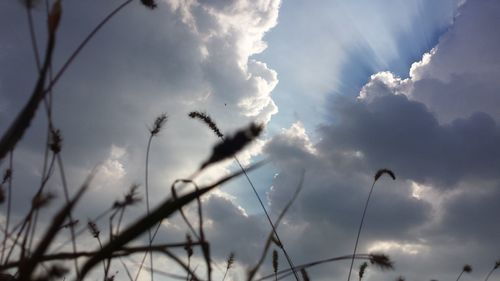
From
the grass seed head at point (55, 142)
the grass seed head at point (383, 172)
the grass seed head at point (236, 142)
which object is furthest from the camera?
the grass seed head at point (383, 172)

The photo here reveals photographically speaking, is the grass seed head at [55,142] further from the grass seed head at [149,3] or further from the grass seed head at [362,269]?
the grass seed head at [362,269]

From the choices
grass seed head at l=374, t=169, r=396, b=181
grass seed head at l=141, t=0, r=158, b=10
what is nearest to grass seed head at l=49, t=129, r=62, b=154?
grass seed head at l=141, t=0, r=158, b=10

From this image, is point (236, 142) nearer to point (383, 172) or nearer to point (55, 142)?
point (55, 142)

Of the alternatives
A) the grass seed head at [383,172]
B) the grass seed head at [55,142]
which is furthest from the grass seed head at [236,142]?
the grass seed head at [383,172]

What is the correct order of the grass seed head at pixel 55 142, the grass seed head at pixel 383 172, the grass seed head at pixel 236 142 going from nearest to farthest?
the grass seed head at pixel 236 142 → the grass seed head at pixel 55 142 → the grass seed head at pixel 383 172

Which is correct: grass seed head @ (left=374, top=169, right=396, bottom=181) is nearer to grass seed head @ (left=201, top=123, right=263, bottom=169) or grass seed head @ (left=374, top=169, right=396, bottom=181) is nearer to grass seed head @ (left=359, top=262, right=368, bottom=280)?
grass seed head @ (left=359, top=262, right=368, bottom=280)

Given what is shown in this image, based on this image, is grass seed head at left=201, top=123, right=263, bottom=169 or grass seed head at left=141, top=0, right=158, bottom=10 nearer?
grass seed head at left=201, top=123, right=263, bottom=169

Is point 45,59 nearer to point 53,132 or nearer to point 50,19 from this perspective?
point 50,19

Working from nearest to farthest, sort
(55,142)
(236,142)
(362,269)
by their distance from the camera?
(236,142)
(55,142)
(362,269)

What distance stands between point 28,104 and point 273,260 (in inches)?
125

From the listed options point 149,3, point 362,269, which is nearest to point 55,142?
point 149,3

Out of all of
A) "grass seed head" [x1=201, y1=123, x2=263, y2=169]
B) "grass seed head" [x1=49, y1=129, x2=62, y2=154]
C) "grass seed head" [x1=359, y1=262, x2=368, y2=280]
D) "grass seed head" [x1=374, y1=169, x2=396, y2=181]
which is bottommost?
"grass seed head" [x1=201, y1=123, x2=263, y2=169]

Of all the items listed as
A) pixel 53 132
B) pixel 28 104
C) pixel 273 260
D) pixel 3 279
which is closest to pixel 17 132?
pixel 28 104

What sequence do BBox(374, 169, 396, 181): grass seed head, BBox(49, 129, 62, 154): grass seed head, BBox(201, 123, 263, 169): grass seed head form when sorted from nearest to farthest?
BBox(201, 123, 263, 169): grass seed head, BBox(49, 129, 62, 154): grass seed head, BBox(374, 169, 396, 181): grass seed head
